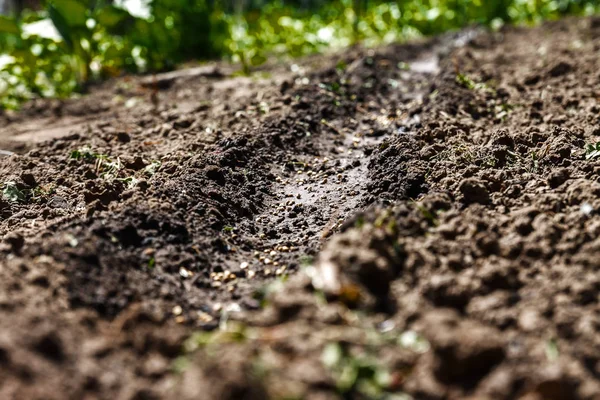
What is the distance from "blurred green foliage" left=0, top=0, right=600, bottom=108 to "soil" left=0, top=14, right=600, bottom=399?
53.7 inches

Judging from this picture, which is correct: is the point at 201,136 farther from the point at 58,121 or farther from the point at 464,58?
the point at 464,58

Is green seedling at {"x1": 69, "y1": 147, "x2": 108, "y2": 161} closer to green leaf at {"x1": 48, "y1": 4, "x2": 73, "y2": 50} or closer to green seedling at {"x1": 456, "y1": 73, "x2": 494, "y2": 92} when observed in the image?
green leaf at {"x1": 48, "y1": 4, "x2": 73, "y2": 50}

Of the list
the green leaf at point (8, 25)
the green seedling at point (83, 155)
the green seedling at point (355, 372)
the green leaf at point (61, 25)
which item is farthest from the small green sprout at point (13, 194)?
the green leaf at point (8, 25)

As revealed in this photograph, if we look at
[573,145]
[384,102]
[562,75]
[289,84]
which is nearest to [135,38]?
[289,84]

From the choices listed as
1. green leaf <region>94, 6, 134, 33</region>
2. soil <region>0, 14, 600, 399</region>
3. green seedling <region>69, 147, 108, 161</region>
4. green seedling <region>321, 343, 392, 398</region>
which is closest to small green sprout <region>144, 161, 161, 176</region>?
soil <region>0, 14, 600, 399</region>

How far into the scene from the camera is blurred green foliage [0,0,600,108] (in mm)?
5598

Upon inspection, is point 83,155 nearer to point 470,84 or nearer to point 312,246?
point 312,246

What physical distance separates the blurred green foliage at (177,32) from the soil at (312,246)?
4.47 ft

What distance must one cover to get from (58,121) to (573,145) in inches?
143

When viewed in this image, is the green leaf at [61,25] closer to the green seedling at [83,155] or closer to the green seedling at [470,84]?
the green seedling at [83,155]

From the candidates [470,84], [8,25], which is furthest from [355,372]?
[8,25]

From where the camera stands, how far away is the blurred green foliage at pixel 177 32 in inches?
220

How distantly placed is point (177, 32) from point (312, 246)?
480 cm

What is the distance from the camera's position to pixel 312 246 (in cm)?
260
